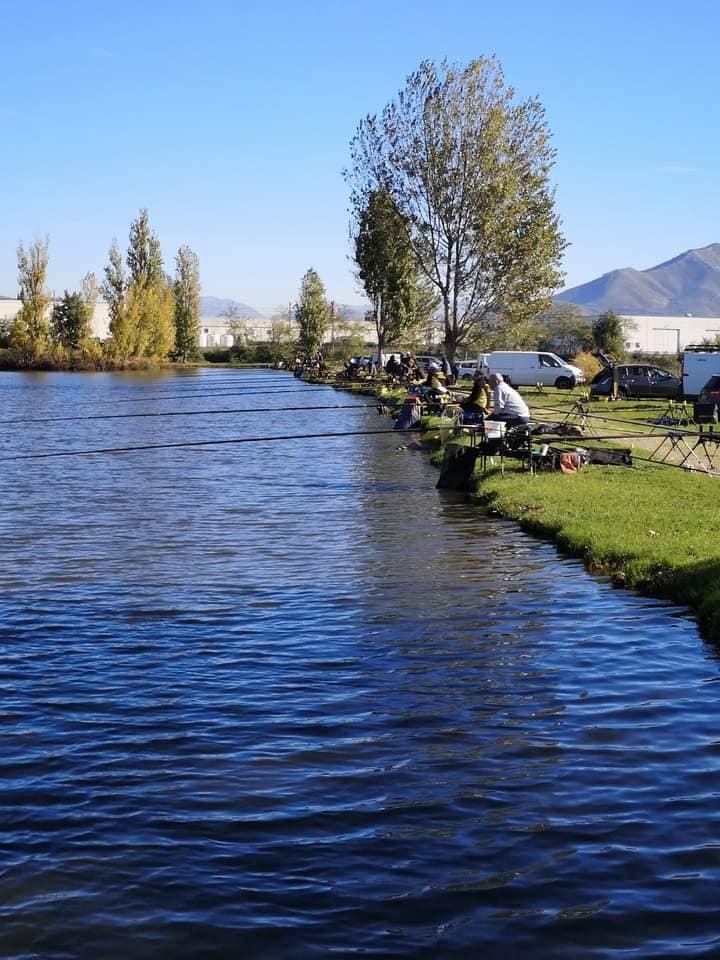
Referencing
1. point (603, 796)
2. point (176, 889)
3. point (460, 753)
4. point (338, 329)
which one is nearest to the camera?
point (176, 889)

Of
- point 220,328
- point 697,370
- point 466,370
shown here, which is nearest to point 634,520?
point 697,370

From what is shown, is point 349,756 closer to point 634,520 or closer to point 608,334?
point 634,520

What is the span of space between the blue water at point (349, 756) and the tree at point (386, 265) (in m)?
42.6

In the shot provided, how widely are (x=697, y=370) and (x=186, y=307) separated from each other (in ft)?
322

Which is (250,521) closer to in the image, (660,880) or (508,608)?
(508,608)

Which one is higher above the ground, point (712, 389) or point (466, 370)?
point (466, 370)

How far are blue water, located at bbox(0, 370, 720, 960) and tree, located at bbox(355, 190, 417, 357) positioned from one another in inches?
1678

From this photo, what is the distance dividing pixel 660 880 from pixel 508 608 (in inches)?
254

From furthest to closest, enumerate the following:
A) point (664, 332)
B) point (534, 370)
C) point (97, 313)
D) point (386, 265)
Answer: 1. point (97, 313)
2. point (664, 332)
3. point (386, 265)
4. point (534, 370)

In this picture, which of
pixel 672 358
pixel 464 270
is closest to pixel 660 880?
→ pixel 464 270

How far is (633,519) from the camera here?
53.8 feet

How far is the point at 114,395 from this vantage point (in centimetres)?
6581

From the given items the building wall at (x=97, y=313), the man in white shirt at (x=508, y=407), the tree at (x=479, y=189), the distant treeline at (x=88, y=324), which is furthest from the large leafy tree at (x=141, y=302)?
the man in white shirt at (x=508, y=407)

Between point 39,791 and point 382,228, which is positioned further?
point 382,228
